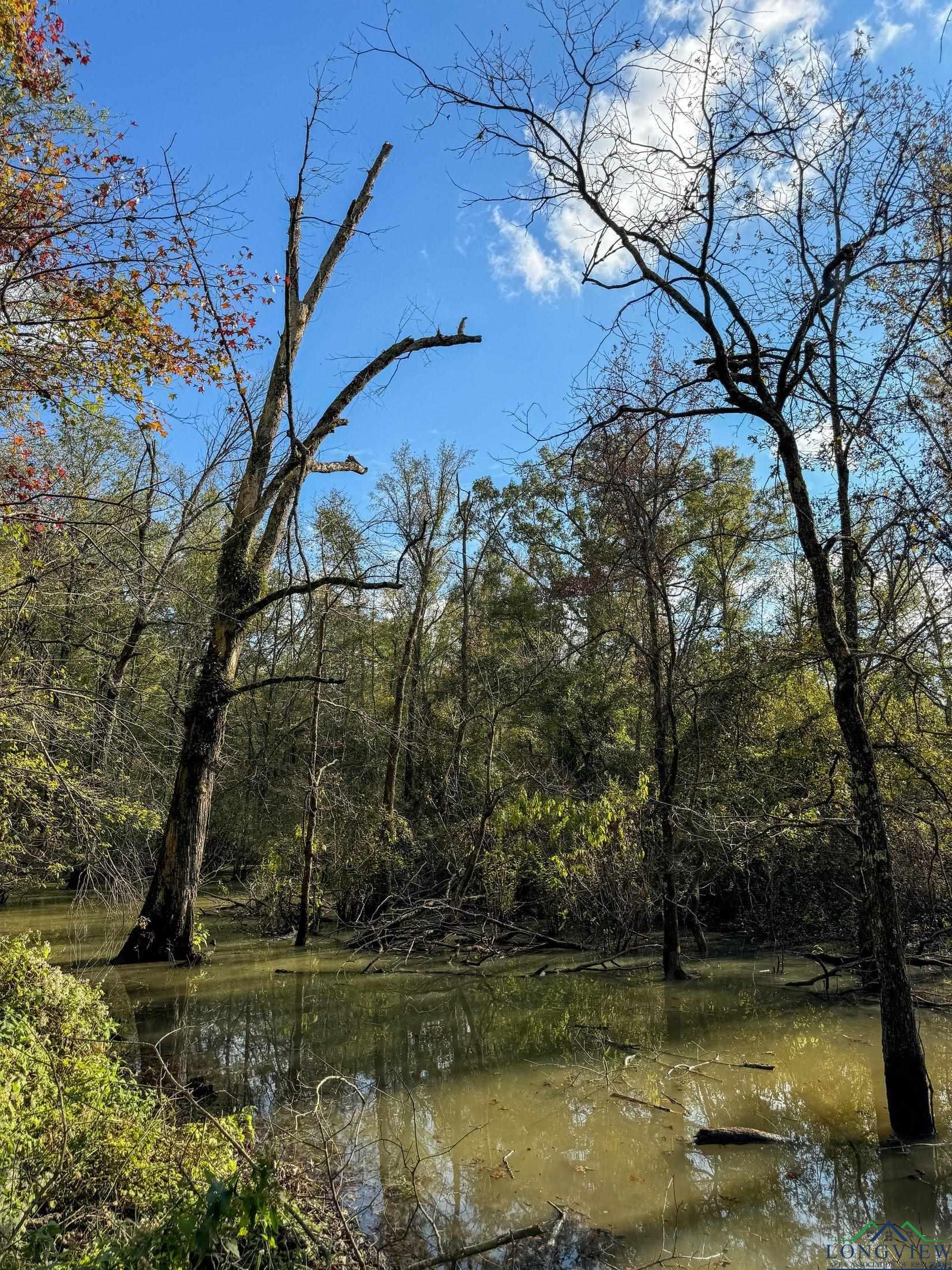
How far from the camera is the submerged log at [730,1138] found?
18.2 ft

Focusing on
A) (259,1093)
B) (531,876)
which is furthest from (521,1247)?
(531,876)

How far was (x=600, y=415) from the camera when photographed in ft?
21.0

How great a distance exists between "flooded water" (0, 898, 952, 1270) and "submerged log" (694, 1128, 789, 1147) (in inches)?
2.6

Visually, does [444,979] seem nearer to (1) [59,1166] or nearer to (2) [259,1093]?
(2) [259,1093]

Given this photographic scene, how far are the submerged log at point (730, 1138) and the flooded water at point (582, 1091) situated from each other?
67 mm

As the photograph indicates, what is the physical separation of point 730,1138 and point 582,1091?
4.95 ft

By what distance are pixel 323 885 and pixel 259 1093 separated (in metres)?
8.74

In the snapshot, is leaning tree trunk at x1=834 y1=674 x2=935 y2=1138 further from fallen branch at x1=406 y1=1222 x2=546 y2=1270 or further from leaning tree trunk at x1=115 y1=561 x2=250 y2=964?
leaning tree trunk at x1=115 y1=561 x2=250 y2=964

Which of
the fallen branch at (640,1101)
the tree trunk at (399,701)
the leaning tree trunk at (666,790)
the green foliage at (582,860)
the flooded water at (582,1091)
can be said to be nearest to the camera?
the flooded water at (582,1091)

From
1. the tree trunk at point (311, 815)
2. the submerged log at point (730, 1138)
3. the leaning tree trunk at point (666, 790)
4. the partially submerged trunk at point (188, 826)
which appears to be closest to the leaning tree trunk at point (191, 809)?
the partially submerged trunk at point (188, 826)

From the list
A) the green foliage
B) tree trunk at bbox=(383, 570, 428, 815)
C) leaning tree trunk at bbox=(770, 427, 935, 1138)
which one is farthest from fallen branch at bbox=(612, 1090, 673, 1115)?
tree trunk at bbox=(383, 570, 428, 815)

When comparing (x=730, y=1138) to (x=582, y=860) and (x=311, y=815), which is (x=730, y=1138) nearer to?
(x=582, y=860)

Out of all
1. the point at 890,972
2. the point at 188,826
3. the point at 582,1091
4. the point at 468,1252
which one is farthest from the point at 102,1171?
the point at 188,826

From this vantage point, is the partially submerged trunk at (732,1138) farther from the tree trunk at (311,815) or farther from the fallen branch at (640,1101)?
the tree trunk at (311,815)
